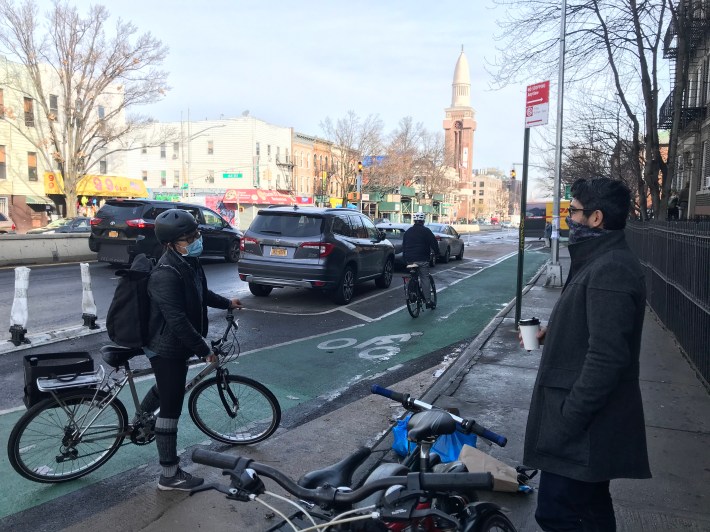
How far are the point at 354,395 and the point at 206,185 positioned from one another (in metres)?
55.9

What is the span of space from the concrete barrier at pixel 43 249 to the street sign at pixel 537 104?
15.2m

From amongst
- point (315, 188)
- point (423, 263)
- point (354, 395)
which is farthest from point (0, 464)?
point (315, 188)

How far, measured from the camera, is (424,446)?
2.59 metres

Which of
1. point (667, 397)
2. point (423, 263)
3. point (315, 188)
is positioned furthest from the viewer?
point (315, 188)

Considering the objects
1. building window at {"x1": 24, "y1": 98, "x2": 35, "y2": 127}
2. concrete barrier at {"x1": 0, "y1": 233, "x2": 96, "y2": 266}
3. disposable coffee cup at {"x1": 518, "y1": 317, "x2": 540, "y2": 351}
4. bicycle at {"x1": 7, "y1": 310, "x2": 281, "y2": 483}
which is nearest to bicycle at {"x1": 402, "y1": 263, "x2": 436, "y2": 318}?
bicycle at {"x1": 7, "y1": 310, "x2": 281, "y2": 483}

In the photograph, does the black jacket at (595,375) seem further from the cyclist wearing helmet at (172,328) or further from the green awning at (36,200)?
the green awning at (36,200)

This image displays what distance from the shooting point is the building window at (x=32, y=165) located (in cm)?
3744

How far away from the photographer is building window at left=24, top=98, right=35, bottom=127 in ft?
119

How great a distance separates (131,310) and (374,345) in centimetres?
524

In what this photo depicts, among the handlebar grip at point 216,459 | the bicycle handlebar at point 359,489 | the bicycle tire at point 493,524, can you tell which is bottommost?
the bicycle tire at point 493,524

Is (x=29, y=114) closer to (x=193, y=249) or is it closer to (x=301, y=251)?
(x=301, y=251)

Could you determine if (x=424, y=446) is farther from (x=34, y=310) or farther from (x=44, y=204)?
(x=44, y=204)

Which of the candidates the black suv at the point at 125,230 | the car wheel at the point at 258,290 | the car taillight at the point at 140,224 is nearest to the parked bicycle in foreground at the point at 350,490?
the car wheel at the point at 258,290

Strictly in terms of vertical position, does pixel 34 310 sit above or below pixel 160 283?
below
